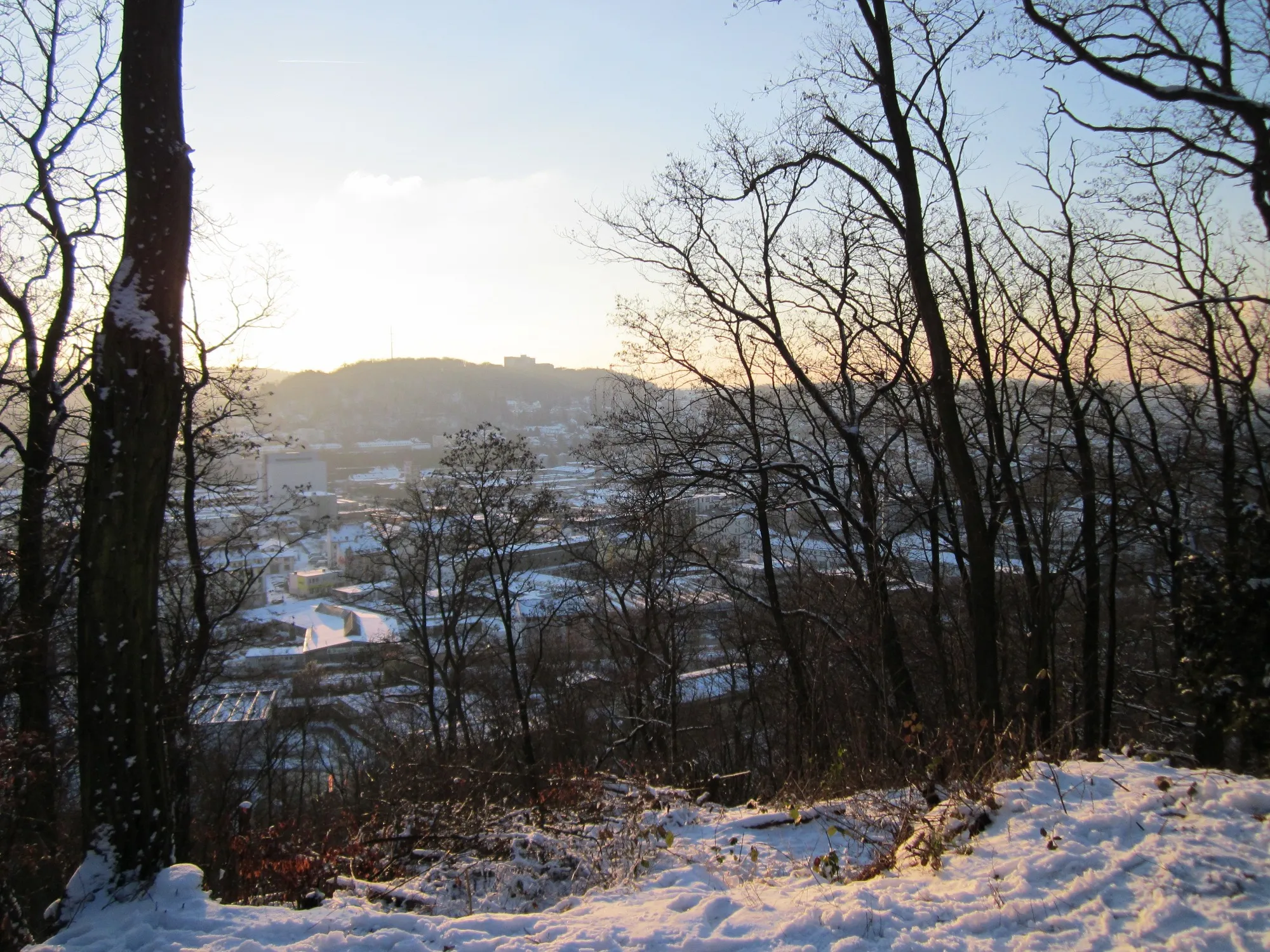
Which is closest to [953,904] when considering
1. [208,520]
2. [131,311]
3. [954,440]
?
[131,311]

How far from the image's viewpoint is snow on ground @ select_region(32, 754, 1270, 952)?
2.52m

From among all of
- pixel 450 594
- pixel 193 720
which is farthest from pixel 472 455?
pixel 193 720

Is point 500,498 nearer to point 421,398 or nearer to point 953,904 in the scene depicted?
point 953,904

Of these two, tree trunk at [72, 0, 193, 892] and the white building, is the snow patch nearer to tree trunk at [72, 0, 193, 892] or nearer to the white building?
tree trunk at [72, 0, 193, 892]

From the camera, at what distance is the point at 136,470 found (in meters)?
3.46

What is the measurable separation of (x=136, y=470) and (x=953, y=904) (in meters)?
4.28

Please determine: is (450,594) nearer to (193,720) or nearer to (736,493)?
(193,720)

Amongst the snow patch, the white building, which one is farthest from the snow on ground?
the white building

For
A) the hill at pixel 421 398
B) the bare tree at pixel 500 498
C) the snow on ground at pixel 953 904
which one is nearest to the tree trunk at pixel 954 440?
the snow on ground at pixel 953 904

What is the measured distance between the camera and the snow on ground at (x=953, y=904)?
252 centimetres

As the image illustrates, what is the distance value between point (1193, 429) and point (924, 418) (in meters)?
5.32

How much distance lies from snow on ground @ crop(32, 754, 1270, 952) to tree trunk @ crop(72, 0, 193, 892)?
0.42 meters

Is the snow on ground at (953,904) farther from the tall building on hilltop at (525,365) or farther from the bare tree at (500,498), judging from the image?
the tall building on hilltop at (525,365)

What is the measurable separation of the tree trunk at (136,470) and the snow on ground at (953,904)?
1.39 feet
